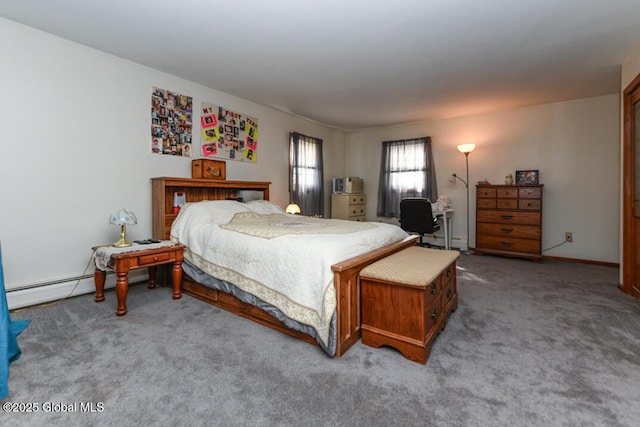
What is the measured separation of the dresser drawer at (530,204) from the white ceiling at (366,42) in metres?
1.43

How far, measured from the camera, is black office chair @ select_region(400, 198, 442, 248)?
4.46m

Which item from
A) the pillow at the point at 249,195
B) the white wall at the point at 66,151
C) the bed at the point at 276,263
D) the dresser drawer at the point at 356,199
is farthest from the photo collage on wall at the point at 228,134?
the dresser drawer at the point at 356,199

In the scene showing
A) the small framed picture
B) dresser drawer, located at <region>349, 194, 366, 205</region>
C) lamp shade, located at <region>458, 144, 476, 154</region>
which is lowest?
dresser drawer, located at <region>349, 194, 366, 205</region>

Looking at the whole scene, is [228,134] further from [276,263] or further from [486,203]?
[486,203]

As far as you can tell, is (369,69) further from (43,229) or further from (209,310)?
(43,229)

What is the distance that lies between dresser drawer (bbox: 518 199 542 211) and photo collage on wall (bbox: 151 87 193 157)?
454cm

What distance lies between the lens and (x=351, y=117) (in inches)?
206

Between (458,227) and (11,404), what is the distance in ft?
17.8

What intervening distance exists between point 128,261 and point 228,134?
88.4 inches

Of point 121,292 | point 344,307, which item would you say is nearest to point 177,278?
point 121,292

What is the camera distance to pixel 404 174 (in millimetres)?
5629

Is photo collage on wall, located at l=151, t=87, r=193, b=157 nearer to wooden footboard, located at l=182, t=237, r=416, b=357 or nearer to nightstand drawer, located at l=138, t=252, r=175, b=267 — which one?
nightstand drawer, located at l=138, t=252, r=175, b=267

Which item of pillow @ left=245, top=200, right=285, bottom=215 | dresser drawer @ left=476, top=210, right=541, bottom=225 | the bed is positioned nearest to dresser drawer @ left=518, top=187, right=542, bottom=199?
dresser drawer @ left=476, top=210, right=541, bottom=225

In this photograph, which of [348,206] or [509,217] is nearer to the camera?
[509,217]
